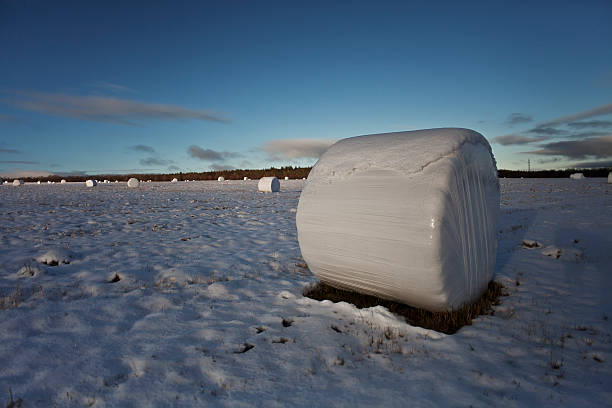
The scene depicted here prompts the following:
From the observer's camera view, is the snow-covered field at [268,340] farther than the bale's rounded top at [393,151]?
No

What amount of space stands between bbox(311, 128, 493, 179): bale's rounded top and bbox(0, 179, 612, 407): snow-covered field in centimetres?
163

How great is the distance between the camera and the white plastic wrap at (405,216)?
10.7 feet

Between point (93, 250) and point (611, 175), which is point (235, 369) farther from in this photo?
point (611, 175)

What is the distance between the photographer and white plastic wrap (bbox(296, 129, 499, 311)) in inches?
129

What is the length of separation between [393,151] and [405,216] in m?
0.80

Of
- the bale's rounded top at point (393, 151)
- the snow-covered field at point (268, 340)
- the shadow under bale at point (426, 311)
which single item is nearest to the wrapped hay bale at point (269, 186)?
the snow-covered field at point (268, 340)

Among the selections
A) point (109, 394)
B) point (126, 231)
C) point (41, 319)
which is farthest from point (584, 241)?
point (126, 231)

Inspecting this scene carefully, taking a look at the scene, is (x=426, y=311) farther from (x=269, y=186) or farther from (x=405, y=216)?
(x=269, y=186)

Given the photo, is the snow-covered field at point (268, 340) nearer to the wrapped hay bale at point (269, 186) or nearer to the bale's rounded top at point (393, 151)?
the bale's rounded top at point (393, 151)

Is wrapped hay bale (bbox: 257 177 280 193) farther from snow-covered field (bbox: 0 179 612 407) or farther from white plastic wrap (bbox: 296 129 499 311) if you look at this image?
white plastic wrap (bbox: 296 129 499 311)

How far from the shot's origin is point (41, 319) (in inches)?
141

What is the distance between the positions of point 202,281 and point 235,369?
8.20 feet

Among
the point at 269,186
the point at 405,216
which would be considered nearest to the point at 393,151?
the point at 405,216

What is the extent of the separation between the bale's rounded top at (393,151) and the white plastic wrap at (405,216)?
0.01 metres
